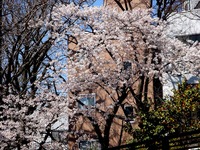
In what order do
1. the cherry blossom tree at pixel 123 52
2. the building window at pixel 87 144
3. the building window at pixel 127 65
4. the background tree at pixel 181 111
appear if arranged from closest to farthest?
the background tree at pixel 181 111
the cherry blossom tree at pixel 123 52
the building window at pixel 127 65
the building window at pixel 87 144

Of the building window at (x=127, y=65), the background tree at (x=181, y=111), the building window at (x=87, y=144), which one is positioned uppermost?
the building window at (x=127, y=65)

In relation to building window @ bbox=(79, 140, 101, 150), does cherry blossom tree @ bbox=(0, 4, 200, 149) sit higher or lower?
higher

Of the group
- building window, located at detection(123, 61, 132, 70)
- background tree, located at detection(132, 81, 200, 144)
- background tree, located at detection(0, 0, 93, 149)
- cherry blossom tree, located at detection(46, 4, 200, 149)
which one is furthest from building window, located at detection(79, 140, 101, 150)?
background tree, located at detection(132, 81, 200, 144)

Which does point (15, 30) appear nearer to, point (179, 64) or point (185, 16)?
point (179, 64)

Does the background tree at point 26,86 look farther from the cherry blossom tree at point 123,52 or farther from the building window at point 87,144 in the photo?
the building window at point 87,144

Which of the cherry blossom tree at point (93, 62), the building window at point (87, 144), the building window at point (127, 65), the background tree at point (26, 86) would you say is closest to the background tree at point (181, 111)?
the cherry blossom tree at point (93, 62)

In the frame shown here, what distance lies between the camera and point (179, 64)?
14.7m

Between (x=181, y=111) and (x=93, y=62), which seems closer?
(x=181, y=111)

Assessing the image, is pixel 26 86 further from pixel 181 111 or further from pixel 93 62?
pixel 181 111

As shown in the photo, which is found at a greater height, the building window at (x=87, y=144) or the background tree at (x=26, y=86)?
the background tree at (x=26, y=86)

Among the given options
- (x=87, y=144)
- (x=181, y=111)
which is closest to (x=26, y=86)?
(x=87, y=144)

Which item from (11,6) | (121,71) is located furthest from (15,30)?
(121,71)

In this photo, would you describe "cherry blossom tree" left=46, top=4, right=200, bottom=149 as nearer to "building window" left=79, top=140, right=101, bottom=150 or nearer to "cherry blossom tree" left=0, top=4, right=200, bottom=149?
"cherry blossom tree" left=0, top=4, right=200, bottom=149

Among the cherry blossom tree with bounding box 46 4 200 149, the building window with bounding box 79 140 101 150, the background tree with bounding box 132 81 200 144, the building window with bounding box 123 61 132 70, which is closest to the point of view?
the background tree with bounding box 132 81 200 144
